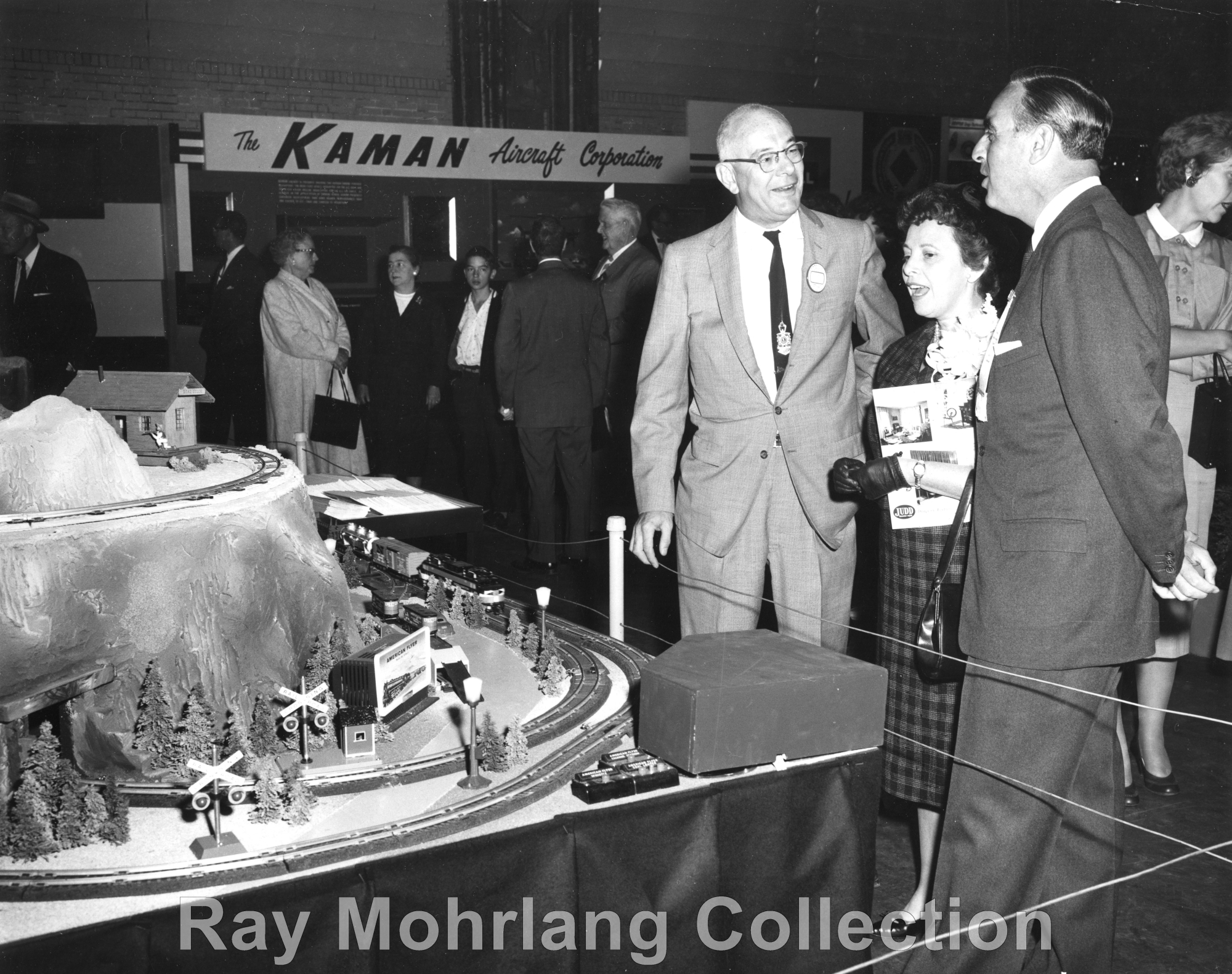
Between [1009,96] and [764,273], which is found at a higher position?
[1009,96]

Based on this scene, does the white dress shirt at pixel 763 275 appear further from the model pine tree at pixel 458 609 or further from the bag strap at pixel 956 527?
the model pine tree at pixel 458 609

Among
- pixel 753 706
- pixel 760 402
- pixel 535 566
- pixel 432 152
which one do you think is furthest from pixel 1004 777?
pixel 432 152

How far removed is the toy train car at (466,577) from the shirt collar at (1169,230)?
252 centimetres

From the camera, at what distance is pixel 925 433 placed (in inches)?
118

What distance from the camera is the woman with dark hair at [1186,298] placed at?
3820 millimetres

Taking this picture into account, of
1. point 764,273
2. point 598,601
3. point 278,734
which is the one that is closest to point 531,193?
point 598,601

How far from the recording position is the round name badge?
130 inches

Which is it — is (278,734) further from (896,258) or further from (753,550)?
(896,258)

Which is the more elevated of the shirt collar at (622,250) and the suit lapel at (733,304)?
the shirt collar at (622,250)

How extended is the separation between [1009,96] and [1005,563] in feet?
3.05

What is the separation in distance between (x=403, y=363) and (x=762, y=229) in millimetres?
5681

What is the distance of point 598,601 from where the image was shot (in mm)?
6586

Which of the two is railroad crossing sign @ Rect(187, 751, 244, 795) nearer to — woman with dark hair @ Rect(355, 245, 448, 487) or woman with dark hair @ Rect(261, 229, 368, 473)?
woman with dark hair @ Rect(261, 229, 368, 473)

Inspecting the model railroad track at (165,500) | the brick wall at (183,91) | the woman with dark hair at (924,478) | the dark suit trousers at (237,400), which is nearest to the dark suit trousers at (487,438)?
the dark suit trousers at (237,400)
